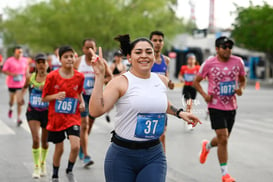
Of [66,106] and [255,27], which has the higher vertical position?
[255,27]

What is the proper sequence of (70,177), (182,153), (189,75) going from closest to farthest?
1. (70,177)
2. (182,153)
3. (189,75)

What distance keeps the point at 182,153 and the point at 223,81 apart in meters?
Answer: 2.59

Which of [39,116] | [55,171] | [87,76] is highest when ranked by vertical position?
[87,76]

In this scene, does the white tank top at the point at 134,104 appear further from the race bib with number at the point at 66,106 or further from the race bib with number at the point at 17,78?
the race bib with number at the point at 17,78

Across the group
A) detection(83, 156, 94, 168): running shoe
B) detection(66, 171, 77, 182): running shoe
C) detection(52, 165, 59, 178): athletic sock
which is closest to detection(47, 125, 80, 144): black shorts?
detection(52, 165, 59, 178): athletic sock

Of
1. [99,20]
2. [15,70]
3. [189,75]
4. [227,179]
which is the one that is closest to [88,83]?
[227,179]

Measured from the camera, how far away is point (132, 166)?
4430 millimetres

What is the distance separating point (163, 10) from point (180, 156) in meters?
45.0

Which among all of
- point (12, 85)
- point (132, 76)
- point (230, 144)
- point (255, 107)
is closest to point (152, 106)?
point (132, 76)

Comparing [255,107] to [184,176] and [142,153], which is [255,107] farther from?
[142,153]

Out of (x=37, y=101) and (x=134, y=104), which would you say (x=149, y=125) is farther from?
(x=37, y=101)

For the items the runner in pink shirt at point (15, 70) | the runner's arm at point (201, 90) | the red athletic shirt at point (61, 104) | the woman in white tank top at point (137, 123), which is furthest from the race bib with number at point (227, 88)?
the runner in pink shirt at point (15, 70)

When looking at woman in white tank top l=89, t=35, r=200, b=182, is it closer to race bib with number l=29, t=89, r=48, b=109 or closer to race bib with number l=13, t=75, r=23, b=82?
race bib with number l=29, t=89, r=48, b=109

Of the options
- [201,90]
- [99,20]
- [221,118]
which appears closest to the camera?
[221,118]
